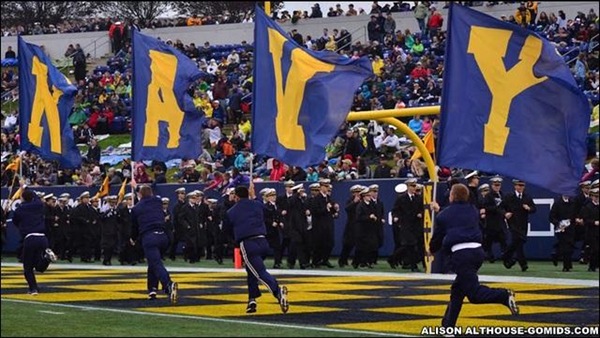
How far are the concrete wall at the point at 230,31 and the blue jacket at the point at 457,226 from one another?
94.4ft

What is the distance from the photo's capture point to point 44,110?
98.9 feet

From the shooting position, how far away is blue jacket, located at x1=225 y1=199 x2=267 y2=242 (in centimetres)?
2072

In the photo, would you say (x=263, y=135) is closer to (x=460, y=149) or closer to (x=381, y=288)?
(x=381, y=288)

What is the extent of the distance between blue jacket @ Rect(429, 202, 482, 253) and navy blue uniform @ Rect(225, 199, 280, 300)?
388 cm

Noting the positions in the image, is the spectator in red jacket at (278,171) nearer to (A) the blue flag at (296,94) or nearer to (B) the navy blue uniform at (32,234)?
(A) the blue flag at (296,94)

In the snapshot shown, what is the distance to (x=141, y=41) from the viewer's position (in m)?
29.0

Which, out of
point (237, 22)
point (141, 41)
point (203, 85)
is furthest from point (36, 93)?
point (237, 22)

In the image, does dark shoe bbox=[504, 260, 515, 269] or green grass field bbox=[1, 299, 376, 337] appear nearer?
green grass field bbox=[1, 299, 376, 337]

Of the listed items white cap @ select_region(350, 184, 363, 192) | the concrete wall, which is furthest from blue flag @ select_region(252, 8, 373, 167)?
the concrete wall

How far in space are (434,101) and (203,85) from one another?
35.2ft

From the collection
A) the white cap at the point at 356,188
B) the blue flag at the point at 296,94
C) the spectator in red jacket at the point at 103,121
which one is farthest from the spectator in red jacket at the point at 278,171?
the spectator in red jacket at the point at 103,121

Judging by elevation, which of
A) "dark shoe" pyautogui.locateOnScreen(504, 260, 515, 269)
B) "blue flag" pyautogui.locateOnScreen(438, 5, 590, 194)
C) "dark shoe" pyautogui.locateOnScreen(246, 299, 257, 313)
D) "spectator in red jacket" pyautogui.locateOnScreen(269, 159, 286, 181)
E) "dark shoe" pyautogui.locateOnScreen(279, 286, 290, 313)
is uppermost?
"blue flag" pyautogui.locateOnScreen(438, 5, 590, 194)

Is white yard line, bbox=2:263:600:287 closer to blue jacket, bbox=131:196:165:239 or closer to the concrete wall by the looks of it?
blue jacket, bbox=131:196:165:239

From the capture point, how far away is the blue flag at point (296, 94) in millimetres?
24172
